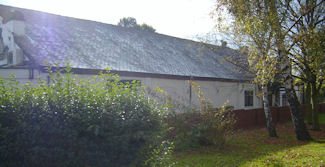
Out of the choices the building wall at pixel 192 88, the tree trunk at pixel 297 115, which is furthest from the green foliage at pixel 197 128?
the tree trunk at pixel 297 115

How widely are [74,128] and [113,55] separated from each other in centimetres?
1093

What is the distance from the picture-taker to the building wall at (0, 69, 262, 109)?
11418 mm

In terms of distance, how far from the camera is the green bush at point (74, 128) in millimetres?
3713

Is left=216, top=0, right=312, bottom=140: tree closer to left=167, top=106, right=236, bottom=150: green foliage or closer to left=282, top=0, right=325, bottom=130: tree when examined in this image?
left=282, top=0, right=325, bottom=130: tree

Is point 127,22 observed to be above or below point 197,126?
above

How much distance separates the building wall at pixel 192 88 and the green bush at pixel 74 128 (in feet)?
22.9

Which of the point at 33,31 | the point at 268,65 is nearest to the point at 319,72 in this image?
the point at 268,65

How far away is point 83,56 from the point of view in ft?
42.3

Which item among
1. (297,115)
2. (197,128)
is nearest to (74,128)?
(197,128)

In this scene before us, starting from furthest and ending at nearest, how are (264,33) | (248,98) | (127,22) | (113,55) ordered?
1. (127,22)
2. (248,98)
3. (113,55)
4. (264,33)

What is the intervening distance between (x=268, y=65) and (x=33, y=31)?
10.4 metres

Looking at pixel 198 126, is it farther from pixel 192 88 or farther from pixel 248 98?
pixel 248 98

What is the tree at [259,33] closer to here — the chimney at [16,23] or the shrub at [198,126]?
the shrub at [198,126]

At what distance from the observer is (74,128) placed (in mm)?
3855
